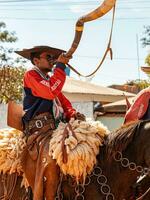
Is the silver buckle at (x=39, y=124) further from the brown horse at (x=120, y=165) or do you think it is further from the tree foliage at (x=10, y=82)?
the tree foliage at (x=10, y=82)

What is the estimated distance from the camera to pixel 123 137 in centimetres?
559

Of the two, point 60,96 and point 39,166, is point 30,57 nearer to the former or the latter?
point 60,96

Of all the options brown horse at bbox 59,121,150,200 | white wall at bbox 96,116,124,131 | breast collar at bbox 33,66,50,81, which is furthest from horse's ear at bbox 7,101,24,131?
white wall at bbox 96,116,124,131

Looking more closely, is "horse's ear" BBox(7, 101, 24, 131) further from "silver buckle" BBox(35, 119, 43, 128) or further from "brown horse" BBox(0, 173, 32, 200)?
"brown horse" BBox(0, 173, 32, 200)

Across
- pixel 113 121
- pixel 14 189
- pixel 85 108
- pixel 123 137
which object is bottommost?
pixel 113 121

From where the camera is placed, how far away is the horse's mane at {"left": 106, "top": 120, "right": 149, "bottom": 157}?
555cm

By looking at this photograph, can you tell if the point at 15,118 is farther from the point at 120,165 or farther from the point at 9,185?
the point at 120,165

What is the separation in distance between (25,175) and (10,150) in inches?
19.4

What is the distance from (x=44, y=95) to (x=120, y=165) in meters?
1.26

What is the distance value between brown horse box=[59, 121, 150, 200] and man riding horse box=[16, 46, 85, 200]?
0.49 m

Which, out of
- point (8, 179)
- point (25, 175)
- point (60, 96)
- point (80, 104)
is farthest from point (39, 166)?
point (80, 104)

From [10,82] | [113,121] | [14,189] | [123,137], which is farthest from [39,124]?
[10,82]

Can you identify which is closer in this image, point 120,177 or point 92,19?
point 120,177

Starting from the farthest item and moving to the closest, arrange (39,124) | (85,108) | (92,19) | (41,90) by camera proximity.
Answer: (85,108) < (39,124) < (41,90) < (92,19)
